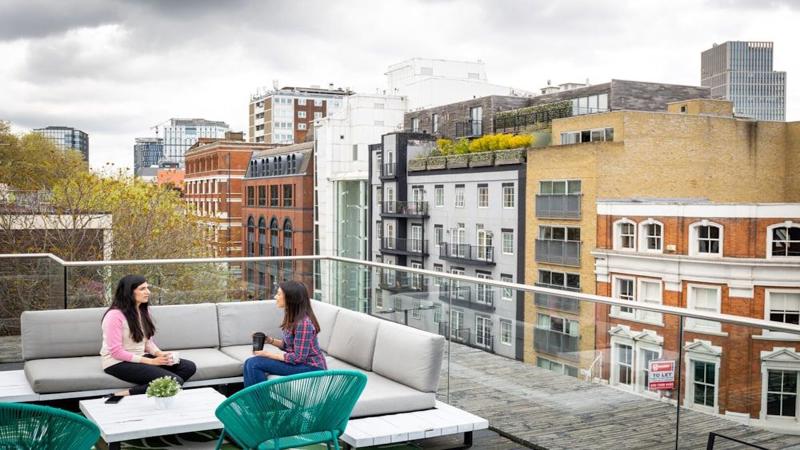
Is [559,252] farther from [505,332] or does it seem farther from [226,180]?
[226,180]

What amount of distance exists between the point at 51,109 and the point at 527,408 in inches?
1263

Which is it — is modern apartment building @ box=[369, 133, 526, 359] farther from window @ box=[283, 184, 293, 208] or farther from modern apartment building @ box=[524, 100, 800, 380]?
window @ box=[283, 184, 293, 208]

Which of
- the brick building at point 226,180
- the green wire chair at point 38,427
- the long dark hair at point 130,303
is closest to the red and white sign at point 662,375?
the green wire chair at point 38,427

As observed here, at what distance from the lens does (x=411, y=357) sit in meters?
5.78

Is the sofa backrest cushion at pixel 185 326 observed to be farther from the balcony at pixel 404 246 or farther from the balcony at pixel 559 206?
the balcony at pixel 404 246

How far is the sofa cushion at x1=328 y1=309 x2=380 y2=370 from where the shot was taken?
6.41 metres

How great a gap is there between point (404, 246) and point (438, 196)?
409cm

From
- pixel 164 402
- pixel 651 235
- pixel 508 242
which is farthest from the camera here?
pixel 508 242

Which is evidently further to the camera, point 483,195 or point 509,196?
point 483,195

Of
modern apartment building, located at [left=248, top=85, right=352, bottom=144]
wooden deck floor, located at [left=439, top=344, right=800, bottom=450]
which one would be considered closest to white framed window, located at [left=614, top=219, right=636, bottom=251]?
wooden deck floor, located at [left=439, top=344, right=800, bottom=450]

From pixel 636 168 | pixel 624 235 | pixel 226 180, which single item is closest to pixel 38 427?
pixel 624 235

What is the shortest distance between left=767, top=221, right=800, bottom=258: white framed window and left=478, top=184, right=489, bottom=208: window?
1372cm

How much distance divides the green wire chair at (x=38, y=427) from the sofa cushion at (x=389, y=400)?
2371mm

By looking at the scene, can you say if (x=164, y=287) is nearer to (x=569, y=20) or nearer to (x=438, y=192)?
(x=438, y=192)
